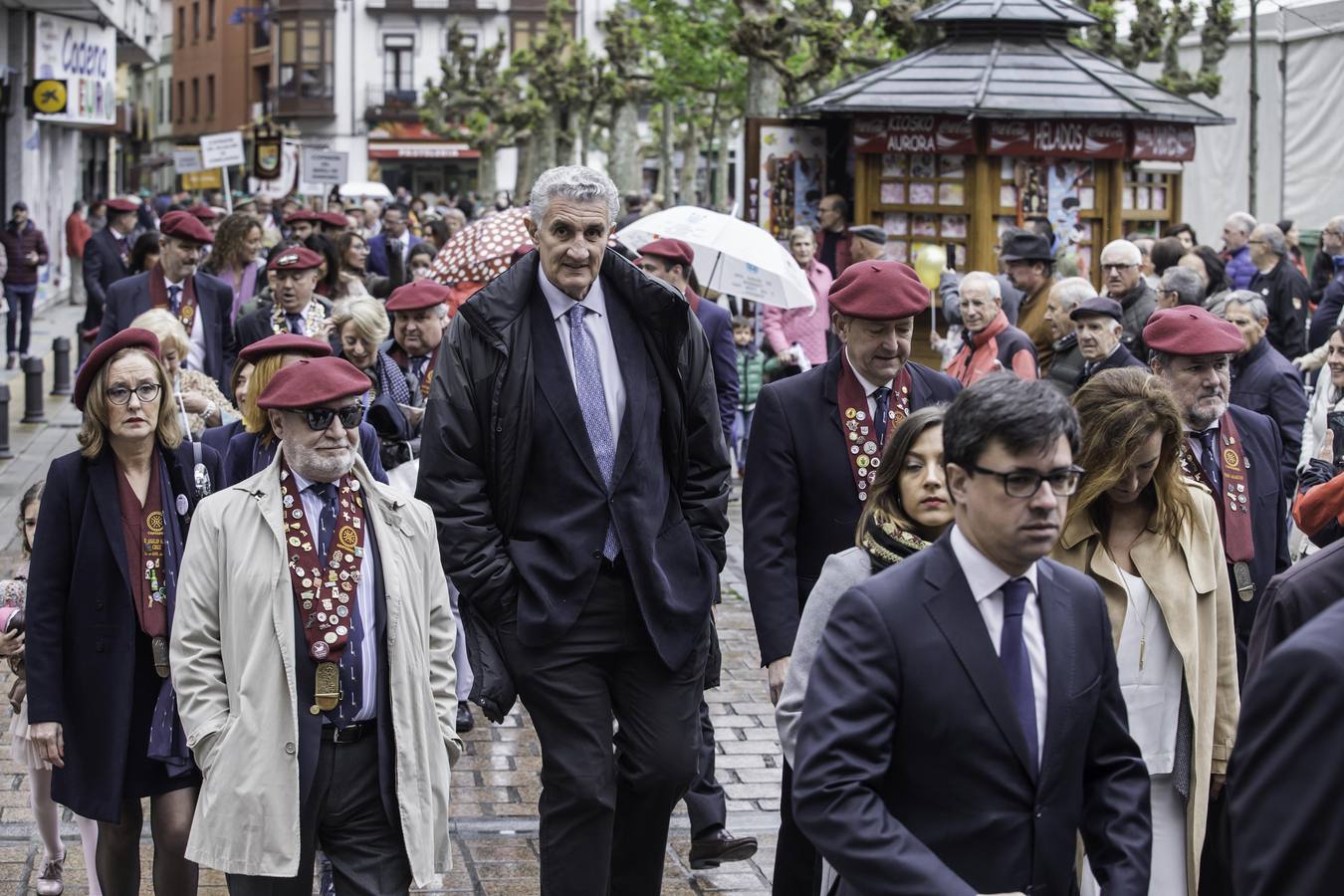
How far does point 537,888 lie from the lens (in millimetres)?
6492

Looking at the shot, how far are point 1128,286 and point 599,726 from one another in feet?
20.2

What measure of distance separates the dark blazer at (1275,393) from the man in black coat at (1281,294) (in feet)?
19.9

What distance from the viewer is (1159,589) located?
16.1ft

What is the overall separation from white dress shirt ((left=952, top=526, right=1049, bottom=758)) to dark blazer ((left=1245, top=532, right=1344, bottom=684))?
549 millimetres

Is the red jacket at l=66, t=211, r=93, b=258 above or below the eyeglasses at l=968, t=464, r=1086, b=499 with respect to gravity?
above

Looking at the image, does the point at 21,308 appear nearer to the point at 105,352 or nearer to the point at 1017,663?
the point at 105,352

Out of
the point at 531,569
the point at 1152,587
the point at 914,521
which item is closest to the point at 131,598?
the point at 531,569

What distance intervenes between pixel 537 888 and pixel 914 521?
262cm

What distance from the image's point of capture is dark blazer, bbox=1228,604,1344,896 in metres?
2.50

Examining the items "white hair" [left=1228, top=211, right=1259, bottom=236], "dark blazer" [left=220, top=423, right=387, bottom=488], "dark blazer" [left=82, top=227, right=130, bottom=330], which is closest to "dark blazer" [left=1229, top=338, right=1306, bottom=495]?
"dark blazer" [left=220, top=423, right=387, bottom=488]

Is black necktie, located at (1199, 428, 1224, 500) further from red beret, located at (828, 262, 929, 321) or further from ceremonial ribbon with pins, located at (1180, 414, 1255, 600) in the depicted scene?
red beret, located at (828, 262, 929, 321)

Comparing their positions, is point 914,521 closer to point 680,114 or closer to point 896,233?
point 896,233

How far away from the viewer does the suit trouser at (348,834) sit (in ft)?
16.2

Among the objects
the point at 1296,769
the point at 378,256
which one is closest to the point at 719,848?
the point at 1296,769
